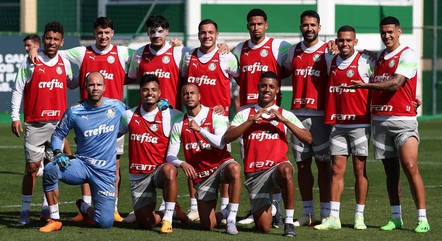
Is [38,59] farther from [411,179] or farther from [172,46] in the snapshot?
[411,179]

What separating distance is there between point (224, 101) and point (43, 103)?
205 cm

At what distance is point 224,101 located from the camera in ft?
32.7

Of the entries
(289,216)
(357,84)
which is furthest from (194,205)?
(357,84)

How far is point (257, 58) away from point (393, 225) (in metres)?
2.39

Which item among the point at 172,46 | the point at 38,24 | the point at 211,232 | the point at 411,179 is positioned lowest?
the point at 211,232

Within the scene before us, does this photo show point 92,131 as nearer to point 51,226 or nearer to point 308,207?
point 51,226

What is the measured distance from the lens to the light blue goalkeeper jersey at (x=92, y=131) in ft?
30.0

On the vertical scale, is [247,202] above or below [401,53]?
below

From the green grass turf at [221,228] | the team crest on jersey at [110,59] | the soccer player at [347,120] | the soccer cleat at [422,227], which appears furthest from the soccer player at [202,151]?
the soccer cleat at [422,227]

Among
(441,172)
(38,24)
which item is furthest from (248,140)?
(38,24)

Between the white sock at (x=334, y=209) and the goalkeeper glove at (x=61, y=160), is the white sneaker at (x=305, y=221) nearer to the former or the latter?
the white sock at (x=334, y=209)

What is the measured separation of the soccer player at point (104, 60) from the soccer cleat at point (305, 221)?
6.77ft

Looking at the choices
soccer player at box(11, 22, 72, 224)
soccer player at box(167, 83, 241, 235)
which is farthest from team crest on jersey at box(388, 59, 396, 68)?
soccer player at box(11, 22, 72, 224)

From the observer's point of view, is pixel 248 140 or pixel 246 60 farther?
pixel 246 60
